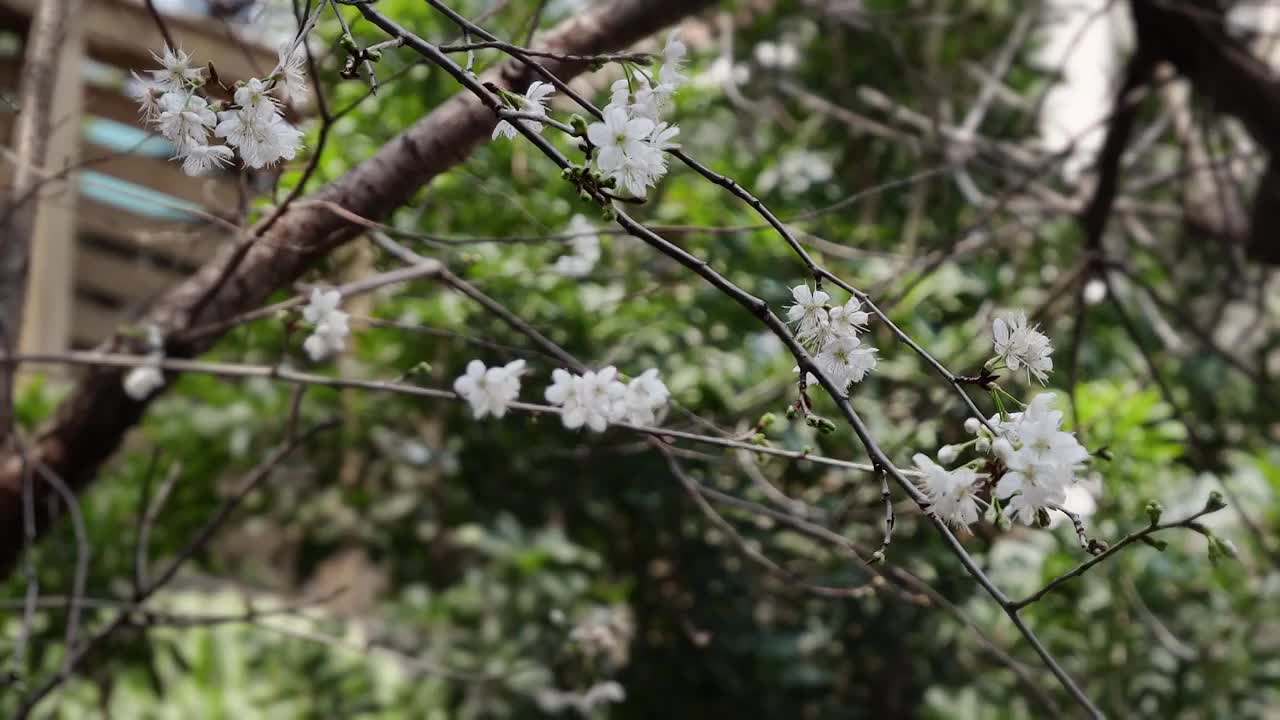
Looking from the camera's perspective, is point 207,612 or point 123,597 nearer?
point 123,597

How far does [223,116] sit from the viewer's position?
2.14ft

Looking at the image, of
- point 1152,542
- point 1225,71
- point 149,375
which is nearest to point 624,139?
point 1152,542

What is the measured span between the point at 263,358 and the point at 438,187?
2.39 ft

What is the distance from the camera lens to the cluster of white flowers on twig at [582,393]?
775 mm

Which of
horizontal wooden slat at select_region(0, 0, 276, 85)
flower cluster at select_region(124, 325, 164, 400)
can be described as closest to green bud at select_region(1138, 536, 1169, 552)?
flower cluster at select_region(124, 325, 164, 400)

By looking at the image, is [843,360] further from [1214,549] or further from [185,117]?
[185,117]

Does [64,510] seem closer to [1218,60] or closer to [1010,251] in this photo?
[1010,251]

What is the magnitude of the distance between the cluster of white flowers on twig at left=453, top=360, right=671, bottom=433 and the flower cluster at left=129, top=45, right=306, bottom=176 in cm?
23

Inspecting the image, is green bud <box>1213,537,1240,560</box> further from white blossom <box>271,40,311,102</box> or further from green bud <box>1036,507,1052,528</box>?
white blossom <box>271,40,311,102</box>

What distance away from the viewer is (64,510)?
5.57 ft

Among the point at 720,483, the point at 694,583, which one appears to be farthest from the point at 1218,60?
the point at 694,583

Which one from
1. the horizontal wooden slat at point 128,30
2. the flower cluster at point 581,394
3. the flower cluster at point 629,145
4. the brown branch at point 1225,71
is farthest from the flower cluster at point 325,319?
the horizontal wooden slat at point 128,30

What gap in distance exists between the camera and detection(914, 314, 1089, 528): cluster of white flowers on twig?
2.01 ft

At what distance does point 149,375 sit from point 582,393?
0.76 meters
